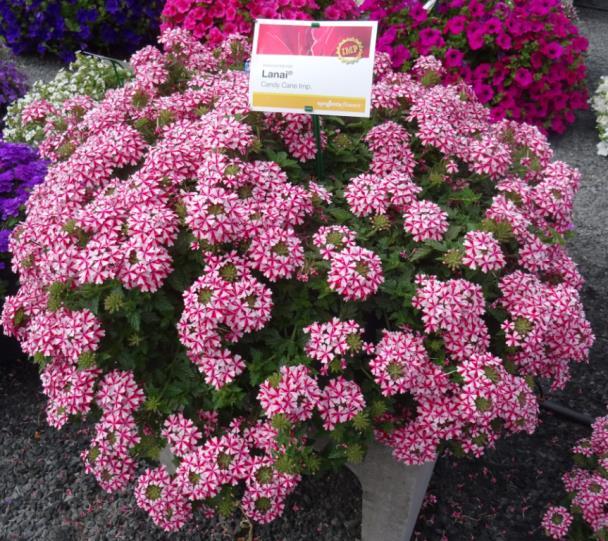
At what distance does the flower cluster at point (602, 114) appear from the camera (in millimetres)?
4801

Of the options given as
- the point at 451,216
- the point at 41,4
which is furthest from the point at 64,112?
the point at 41,4

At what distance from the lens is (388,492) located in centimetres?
208

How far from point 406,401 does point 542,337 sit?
43 cm

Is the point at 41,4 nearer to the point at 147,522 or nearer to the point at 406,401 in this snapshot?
the point at 147,522

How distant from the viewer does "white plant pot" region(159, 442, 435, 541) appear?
1988 mm

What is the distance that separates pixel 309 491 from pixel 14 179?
1938 mm

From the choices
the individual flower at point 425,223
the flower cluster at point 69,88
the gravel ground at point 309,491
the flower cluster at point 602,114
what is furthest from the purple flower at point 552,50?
the individual flower at point 425,223

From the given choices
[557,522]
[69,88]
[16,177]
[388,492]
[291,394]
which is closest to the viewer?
[291,394]

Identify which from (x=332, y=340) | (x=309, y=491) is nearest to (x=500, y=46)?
(x=309, y=491)

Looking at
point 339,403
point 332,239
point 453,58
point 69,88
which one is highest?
point 332,239

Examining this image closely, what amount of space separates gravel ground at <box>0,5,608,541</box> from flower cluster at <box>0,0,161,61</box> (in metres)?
3.89

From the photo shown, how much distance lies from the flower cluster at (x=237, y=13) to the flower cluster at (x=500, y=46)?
22.4 inches

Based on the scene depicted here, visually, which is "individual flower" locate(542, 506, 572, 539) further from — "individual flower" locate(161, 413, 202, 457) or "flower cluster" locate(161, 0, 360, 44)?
"flower cluster" locate(161, 0, 360, 44)

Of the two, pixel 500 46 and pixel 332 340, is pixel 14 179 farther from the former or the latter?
pixel 500 46
